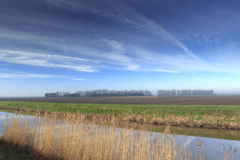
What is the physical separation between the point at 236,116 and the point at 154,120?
10.3m

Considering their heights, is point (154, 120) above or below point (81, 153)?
below

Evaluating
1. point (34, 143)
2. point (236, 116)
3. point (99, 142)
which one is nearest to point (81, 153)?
point (99, 142)

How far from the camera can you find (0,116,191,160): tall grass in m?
6.14

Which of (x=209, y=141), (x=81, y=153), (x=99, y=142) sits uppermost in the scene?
(x=99, y=142)

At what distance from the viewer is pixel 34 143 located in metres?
7.85

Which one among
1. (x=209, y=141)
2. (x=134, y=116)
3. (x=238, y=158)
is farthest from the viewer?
(x=134, y=116)

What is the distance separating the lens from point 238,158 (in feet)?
31.6

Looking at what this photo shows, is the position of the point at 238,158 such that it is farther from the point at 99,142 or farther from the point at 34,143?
the point at 34,143

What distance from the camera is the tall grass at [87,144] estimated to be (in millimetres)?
6137

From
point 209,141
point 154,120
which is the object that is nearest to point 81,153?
point 209,141

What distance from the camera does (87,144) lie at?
20.8 feet

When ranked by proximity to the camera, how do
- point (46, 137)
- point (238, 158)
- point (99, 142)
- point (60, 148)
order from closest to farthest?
1. point (99, 142)
2. point (60, 148)
3. point (46, 137)
4. point (238, 158)

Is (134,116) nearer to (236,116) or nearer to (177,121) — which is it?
(177,121)

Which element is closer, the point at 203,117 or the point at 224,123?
the point at 224,123
